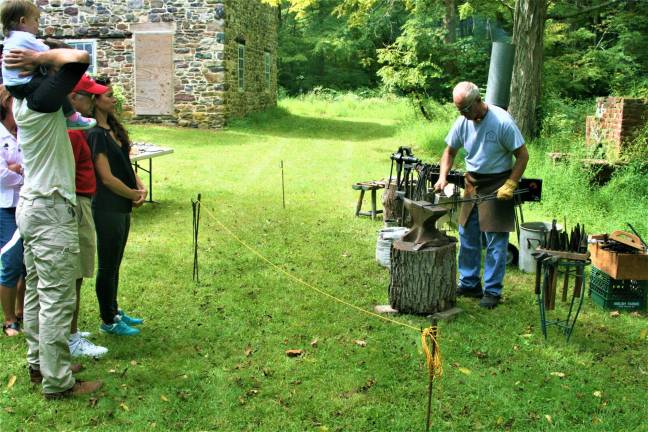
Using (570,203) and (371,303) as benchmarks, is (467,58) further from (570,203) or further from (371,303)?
(371,303)

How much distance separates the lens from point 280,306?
233 inches

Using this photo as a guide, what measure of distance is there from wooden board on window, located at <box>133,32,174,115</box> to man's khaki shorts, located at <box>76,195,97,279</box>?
1561 cm

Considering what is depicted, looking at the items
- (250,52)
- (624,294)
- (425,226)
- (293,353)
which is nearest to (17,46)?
(293,353)

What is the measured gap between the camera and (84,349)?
15.2 feet

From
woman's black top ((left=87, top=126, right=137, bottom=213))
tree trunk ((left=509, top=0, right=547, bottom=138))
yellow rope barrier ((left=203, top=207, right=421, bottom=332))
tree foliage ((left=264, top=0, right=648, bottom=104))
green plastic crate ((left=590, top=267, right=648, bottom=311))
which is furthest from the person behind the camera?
tree foliage ((left=264, top=0, right=648, bottom=104))

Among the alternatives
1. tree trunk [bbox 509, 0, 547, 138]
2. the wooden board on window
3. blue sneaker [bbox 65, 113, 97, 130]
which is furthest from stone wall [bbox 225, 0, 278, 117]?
blue sneaker [bbox 65, 113, 97, 130]

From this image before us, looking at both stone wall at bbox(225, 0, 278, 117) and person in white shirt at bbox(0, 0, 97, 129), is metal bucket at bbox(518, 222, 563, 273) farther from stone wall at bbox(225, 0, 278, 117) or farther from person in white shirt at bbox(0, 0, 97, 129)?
stone wall at bbox(225, 0, 278, 117)

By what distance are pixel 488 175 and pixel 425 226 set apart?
0.72 meters

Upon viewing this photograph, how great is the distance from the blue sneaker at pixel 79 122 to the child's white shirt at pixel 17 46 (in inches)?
14.3

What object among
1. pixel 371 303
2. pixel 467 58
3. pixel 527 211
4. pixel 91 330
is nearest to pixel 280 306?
pixel 371 303

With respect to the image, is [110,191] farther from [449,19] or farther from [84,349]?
[449,19]

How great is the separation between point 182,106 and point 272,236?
12.2 meters

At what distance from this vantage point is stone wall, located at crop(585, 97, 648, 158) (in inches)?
406

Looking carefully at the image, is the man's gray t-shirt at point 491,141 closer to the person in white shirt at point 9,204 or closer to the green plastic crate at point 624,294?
the green plastic crate at point 624,294
